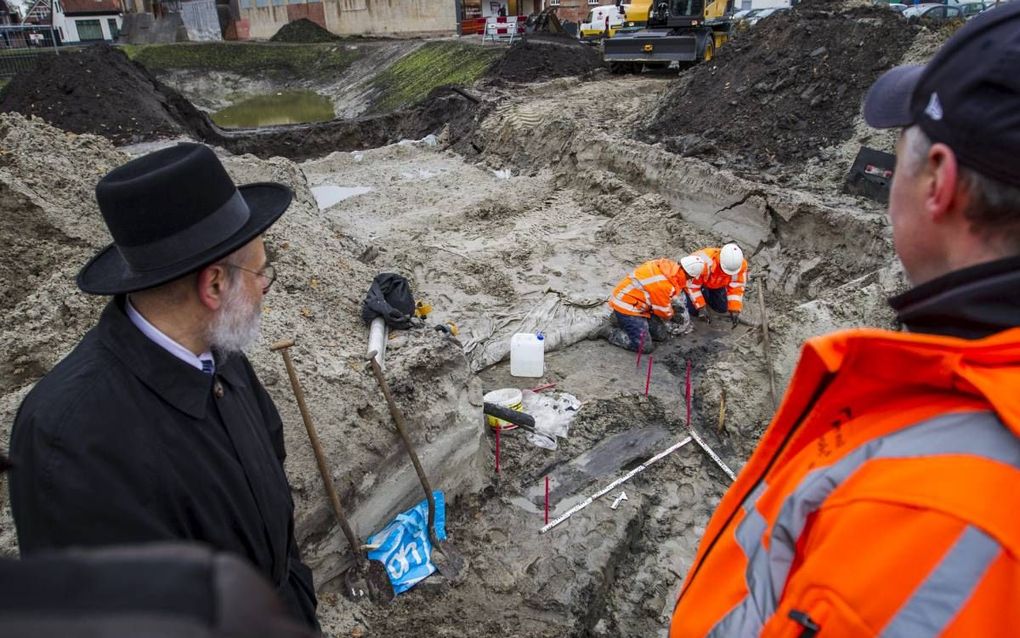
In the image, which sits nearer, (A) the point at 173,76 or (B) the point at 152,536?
(B) the point at 152,536

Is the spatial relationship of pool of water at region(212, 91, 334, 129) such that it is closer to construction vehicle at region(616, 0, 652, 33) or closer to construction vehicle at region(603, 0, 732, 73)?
construction vehicle at region(616, 0, 652, 33)

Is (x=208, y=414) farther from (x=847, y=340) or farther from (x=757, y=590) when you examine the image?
(x=847, y=340)

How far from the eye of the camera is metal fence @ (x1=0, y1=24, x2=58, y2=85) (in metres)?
28.1

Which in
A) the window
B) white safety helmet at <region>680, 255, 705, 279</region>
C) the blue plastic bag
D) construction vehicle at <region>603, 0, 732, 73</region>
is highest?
the window

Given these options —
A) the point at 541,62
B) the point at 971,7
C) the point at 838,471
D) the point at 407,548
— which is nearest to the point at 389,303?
the point at 407,548

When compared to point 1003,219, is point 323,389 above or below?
below

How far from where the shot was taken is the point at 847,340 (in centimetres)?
123

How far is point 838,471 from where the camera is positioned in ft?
3.85

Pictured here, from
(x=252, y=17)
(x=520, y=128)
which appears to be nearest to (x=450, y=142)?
(x=520, y=128)

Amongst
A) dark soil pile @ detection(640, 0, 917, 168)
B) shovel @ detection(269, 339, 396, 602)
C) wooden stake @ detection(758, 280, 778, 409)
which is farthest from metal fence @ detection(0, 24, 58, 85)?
wooden stake @ detection(758, 280, 778, 409)

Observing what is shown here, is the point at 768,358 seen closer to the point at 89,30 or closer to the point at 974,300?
the point at 974,300

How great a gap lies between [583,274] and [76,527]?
24.6ft

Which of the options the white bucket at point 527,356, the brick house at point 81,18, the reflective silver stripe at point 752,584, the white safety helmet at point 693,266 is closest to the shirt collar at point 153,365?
the reflective silver stripe at point 752,584

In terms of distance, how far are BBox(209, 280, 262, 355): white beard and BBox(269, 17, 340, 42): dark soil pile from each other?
132ft
